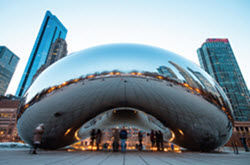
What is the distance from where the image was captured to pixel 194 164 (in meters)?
2.40

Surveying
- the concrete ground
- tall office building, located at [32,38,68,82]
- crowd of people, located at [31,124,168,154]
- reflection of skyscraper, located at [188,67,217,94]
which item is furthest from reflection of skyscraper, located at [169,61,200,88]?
tall office building, located at [32,38,68,82]

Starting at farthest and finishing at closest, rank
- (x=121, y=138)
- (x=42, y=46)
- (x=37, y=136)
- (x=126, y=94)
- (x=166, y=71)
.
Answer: (x=42, y=46) → (x=121, y=138) → (x=126, y=94) → (x=166, y=71) → (x=37, y=136)

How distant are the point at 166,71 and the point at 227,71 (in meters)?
82.9

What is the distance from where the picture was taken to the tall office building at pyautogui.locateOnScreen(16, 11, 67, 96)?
4409 inches

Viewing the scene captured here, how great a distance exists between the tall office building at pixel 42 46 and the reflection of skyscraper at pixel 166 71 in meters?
126

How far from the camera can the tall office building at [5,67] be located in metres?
105

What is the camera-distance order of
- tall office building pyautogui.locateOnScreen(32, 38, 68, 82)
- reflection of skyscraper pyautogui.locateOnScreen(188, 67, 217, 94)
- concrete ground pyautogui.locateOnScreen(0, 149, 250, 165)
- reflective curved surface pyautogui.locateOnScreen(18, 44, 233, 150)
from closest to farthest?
1. concrete ground pyautogui.locateOnScreen(0, 149, 250, 165)
2. reflective curved surface pyautogui.locateOnScreen(18, 44, 233, 150)
3. reflection of skyscraper pyautogui.locateOnScreen(188, 67, 217, 94)
4. tall office building pyautogui.locateOnScreen(32, 38, 68, 82)

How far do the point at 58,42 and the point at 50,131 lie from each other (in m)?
101

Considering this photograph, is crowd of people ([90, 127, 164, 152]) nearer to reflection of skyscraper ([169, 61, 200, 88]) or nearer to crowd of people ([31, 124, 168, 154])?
crowd of people ([31, 124, 168, 154])

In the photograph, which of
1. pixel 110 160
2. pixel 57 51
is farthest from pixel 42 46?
pixel 110 160

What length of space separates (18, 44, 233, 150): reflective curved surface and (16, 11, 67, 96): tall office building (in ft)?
407

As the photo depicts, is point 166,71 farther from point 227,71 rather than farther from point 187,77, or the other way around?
point 227,71

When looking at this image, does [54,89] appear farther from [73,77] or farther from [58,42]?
[58,42]

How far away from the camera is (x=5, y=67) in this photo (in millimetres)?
108875
